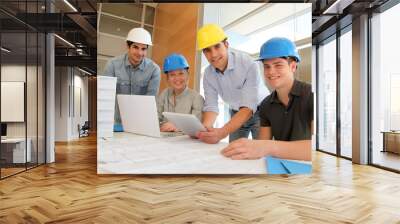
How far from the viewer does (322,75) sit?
9531 millimetres

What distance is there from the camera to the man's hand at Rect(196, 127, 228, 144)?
17.9 ft

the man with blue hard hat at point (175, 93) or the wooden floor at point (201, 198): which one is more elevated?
the man with blue hard hat at point (175, 93)

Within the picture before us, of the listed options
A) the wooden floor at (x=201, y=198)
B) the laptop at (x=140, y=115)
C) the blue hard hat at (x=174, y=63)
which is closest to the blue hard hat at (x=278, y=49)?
the blue hard hat at (x=174, y=63)

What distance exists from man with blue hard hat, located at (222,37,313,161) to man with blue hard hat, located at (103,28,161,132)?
4.89 feet

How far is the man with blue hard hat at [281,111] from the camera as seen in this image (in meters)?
5.46

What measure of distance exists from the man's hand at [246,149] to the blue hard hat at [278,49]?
123 cm

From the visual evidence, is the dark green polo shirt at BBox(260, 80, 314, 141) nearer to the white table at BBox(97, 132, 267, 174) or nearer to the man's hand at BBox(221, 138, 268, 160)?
the man's hand at BBox(221, 138, 268, 160)

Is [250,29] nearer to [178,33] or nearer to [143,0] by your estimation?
[178,33]

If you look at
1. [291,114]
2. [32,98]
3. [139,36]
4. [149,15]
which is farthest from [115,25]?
[291,114]

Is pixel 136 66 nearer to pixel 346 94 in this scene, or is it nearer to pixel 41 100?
pixel 41 100

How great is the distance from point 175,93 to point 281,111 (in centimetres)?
158

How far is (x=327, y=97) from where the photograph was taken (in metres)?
9.28

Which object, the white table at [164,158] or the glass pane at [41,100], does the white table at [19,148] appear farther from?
the white table at [164,158]

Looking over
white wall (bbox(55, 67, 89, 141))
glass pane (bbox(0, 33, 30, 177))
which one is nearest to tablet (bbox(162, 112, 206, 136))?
glass pane (bbox(0, 33, 30, 177))
